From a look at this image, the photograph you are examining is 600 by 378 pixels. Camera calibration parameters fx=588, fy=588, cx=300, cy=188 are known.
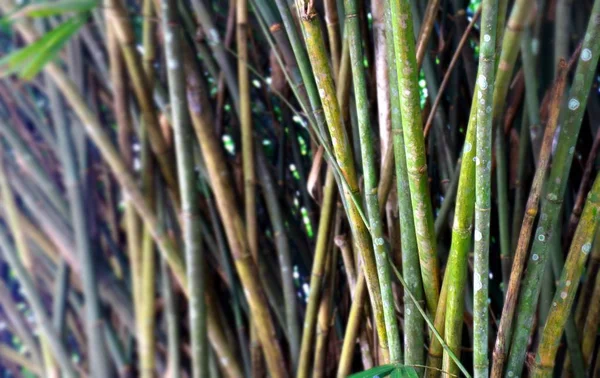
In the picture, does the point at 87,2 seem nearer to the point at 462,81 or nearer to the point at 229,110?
the point at 229,110

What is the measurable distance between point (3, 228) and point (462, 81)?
0.79 meters

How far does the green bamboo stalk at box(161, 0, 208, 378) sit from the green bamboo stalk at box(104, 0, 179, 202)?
11 centimetres

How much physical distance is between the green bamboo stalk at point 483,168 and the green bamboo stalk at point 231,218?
338mm

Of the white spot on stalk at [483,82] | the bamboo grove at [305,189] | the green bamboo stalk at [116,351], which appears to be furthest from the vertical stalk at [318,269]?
the green bamboo stalk at [116,351]

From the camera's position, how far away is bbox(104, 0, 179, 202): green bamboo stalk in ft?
2.57

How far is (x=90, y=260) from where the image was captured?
0.88 m

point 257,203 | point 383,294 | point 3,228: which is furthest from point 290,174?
point 3,228

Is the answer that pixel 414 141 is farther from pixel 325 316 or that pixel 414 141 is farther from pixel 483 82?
pixel 325 316

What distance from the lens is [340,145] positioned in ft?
1.33

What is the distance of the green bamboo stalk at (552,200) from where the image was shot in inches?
15.0

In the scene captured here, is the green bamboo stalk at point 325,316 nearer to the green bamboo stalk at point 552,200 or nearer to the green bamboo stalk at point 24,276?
the green bamboo stalk at point 552,200

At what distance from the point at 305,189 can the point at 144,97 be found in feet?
0.89

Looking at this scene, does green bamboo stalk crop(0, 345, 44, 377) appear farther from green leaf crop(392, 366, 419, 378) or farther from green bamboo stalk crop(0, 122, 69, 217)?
green leaf crop(392, 366, 419, 378)

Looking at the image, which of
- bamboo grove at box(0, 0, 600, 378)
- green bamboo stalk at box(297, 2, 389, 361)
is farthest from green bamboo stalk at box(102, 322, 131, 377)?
green bamboo stalk at box(297, 2, 389, 361)
